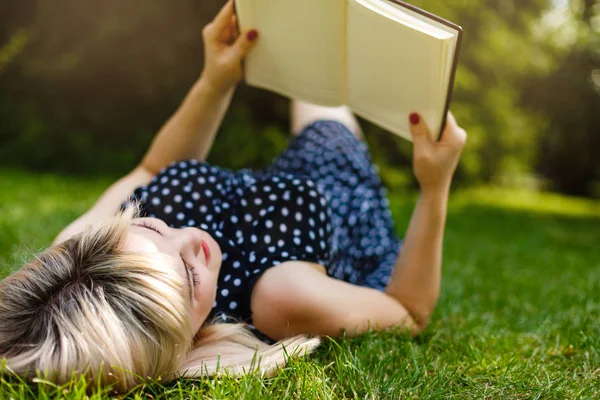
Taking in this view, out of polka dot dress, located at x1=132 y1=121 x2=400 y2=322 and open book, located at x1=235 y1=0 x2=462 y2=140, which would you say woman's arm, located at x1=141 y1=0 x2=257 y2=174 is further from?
polka dot dress, located at x1=132 y1=121 x2=400 y2=322

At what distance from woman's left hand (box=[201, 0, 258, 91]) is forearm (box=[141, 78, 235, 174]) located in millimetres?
73

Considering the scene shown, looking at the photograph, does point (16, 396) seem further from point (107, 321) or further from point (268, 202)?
point (268, 202)

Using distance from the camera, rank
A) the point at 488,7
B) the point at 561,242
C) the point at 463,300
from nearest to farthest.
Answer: the point at 463,300, the point at 561,242, the point at 488,7

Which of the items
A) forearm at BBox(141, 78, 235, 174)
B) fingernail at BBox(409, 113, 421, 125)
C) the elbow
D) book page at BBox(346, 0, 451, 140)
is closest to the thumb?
forearm at BBox(141, 78, 235, 174)

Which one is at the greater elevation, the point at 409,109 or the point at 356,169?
the point at 409,109

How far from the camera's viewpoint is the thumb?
193cm

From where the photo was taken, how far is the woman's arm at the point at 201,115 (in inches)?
77.6

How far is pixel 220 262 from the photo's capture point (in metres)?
1.59

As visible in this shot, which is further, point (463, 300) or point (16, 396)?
point (463, 300)

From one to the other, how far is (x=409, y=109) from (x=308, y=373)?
2.81 feet

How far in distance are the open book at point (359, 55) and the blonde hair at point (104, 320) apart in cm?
79

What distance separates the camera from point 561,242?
4.55 m

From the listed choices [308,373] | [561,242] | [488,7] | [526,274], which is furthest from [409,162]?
[308,373]

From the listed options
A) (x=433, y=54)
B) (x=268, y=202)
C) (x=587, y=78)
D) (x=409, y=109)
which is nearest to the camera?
(x=433, y=54)
